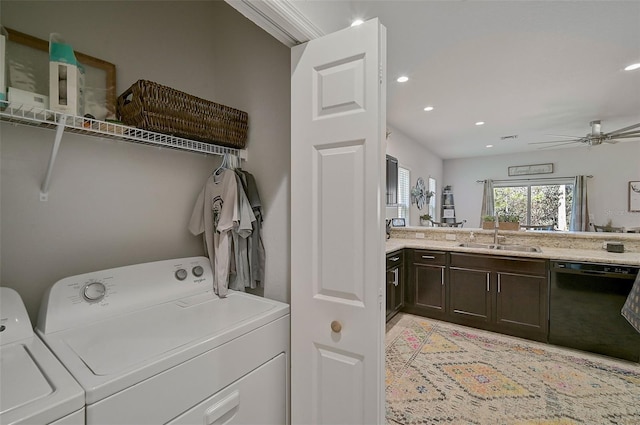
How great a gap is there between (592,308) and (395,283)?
5.55 feet

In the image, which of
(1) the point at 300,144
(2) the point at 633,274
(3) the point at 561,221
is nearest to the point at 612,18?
(2) the point at 633,274

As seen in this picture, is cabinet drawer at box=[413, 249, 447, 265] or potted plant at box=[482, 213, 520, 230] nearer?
cabinet drawer at box=[413, 249, 447, 265]

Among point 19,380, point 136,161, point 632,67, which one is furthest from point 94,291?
point 632,67

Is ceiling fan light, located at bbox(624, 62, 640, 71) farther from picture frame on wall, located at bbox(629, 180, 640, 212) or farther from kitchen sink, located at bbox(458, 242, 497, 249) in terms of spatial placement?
picture frame on wall, located at bbox(629, 180, 640, 212)

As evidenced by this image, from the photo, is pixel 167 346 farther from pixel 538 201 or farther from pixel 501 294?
pixel 538 201

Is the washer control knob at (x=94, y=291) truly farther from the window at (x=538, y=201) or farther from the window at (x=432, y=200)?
the window at (x=538, y=201)

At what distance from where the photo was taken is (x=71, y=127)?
109cm

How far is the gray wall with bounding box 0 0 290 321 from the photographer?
3.77ft

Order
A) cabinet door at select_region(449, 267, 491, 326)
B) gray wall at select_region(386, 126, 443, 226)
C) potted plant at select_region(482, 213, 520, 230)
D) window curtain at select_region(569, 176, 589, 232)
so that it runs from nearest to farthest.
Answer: cabinet door at select_region(449, 267, 491, 326), potted plant at select_region(482, 213, 520, 230), gray wall at select_region(386, 126, 443, 226), window curtain at select_region(569, 176, 589, 232)

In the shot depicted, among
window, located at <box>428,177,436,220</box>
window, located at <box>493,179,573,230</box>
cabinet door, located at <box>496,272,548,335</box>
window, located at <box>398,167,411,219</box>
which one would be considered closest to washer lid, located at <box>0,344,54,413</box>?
cabinet door, located at <box>496,272,548,335</box>

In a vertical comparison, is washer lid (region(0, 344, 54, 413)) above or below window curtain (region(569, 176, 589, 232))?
below

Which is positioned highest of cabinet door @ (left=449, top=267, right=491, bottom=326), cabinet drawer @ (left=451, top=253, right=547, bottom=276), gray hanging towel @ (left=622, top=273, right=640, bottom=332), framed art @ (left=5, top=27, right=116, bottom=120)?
framed art @ (left=5, top=27, right=116, bottom=120)

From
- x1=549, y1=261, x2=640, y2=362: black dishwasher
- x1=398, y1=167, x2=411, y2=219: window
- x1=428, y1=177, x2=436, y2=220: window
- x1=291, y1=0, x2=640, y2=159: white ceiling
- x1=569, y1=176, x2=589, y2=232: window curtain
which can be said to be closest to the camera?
x1=291, y1=0, x2=640, y2=159: white ceiling

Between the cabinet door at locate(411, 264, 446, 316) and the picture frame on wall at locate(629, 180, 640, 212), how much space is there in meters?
5.72
